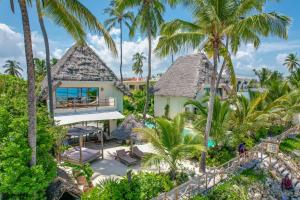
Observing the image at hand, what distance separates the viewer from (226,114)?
16156 millimetres

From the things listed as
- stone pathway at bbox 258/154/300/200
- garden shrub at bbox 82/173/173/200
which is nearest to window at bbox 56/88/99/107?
garden shrub at bbox 82/173/173/200

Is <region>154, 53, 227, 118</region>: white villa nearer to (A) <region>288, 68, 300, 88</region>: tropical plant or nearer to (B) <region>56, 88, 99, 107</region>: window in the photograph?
(A) <region>288, 68, 300, 88</region>: tropical plant

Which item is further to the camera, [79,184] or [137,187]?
[79,184]

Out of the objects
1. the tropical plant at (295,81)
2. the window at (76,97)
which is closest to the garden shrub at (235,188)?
the window at (76,97)

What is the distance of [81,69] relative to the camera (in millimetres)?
19531

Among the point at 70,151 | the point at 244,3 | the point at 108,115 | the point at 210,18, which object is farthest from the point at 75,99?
the point at 244,3

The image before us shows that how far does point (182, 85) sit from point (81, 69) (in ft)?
39.1

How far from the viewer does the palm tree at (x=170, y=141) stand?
11.5 metres

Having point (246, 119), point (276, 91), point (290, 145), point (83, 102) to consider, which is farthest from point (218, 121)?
point (276, 91)

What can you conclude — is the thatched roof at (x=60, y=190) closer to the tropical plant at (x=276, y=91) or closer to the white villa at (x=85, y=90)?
the white villa at (x=85, y=90)

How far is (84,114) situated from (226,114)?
1075 cm

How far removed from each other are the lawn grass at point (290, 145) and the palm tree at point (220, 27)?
31.7 ft

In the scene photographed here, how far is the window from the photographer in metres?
18.6

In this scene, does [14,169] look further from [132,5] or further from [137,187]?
[132,5]
